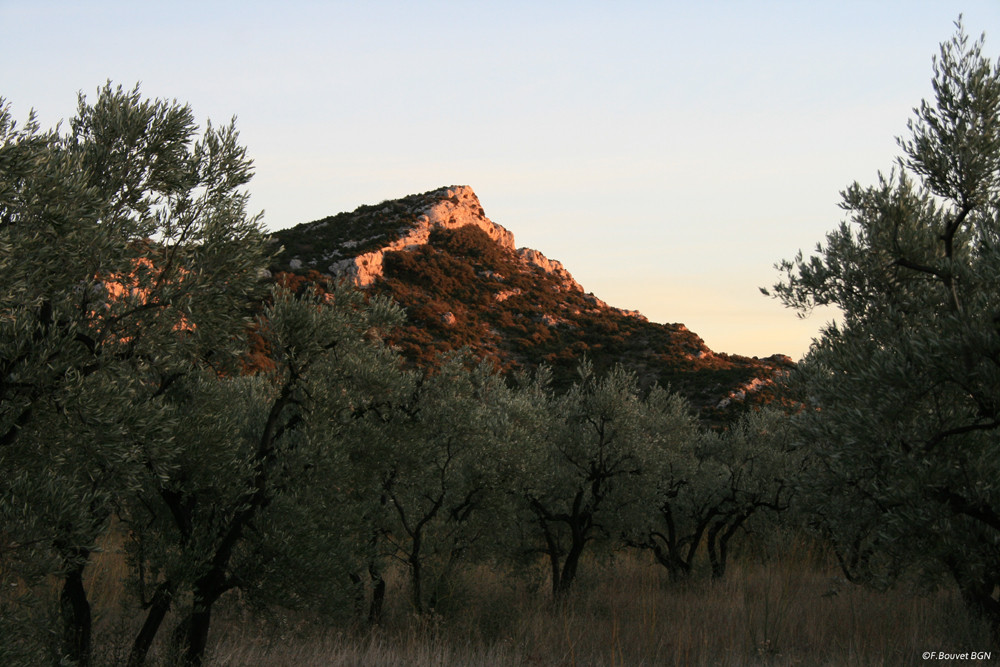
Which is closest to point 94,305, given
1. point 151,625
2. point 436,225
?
point 151,625

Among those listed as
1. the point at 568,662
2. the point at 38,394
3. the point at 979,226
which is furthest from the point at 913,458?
the point at 38,394

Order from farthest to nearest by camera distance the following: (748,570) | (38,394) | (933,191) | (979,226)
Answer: (748,570)
(933,191)
(979,226)
(38,394)

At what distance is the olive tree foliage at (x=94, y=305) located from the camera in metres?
8.13

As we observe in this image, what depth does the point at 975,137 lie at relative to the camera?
11.4 metres

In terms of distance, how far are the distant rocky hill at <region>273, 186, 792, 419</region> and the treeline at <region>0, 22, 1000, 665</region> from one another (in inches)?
1899

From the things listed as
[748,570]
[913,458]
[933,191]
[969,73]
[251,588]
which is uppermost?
[969,73]

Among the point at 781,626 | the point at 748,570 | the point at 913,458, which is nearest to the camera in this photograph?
Result: the point at 913,458

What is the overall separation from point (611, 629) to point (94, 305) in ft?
47.9

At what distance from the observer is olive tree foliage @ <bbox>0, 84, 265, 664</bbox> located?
813 centimetres

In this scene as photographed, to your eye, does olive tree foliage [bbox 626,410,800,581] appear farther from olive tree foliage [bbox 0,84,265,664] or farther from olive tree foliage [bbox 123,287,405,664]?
olive tree foliage [bbox 0,84,265,664]

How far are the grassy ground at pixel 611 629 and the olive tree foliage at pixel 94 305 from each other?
4090 mm

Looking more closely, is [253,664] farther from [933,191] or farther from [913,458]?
[933,191]

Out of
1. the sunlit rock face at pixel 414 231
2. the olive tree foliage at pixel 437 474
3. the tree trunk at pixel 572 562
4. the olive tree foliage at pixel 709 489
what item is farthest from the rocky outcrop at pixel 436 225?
the olive tree foliage at pixel 437 474

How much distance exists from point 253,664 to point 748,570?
21851 millimetres
